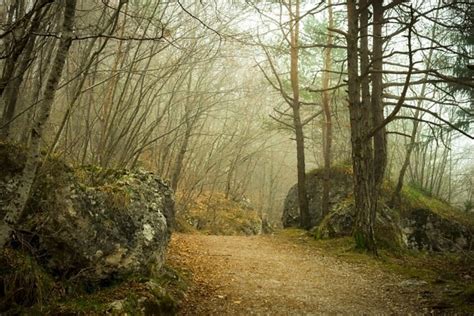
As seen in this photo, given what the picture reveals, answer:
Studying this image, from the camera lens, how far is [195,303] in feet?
12.6

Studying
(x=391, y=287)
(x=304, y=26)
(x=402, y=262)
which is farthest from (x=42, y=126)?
(x=304, y=26)

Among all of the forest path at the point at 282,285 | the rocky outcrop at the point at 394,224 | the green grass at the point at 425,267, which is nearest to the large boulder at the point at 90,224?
the forest path at the point at 282,285

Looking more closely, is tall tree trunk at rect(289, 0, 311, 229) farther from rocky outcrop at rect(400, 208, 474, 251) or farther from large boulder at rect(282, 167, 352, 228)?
rocky outcrop at rect(400, 208, 474, 251)

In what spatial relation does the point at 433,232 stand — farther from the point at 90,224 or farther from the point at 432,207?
the point at 90,224

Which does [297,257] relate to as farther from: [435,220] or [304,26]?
[304,26]

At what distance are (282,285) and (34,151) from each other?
11.1 feet

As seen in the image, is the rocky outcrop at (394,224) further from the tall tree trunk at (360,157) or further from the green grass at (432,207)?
the tall tree trunk at (360,157)

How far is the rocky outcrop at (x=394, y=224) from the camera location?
762 cm

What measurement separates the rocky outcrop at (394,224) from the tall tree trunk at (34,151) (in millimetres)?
6446

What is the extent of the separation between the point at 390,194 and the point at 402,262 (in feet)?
15.8

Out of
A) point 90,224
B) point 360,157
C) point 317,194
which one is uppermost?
point 360,157

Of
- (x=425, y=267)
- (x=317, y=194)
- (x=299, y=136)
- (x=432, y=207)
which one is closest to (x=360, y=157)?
(x=425, y=267)

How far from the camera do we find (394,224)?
7.73 meters

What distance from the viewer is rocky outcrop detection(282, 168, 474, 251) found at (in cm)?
762
